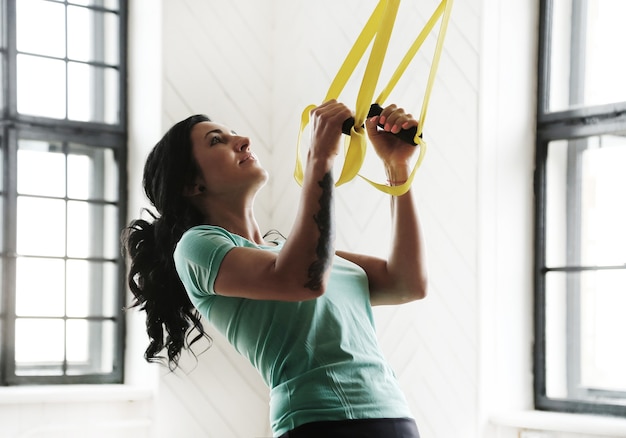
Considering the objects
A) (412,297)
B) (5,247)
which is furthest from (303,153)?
(412,297)

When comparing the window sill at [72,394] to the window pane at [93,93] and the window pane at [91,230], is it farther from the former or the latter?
the window pane at [93,93]

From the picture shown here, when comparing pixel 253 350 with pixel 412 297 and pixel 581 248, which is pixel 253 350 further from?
pixel 581 248

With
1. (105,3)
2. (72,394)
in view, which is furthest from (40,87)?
(72,394)

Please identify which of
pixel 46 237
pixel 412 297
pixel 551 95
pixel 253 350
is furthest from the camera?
pixel 46 237

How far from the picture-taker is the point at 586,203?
2.52m

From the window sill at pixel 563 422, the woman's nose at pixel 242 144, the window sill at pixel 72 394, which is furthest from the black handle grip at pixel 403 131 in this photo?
the window sill at pixel 72 394

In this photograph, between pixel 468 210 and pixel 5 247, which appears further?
pixel 5 247

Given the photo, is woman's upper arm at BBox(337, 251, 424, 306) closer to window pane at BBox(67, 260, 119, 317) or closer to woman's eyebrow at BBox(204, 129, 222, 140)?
woman's eyebrow at BBox(204, 129, 222, 140)

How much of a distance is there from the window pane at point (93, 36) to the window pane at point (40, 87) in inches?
3.4

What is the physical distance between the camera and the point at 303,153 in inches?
112

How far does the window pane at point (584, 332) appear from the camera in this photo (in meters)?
2.41

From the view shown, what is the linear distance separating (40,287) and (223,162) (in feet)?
4.23

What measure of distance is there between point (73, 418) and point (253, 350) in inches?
46.4

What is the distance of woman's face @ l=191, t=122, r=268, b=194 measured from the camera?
1.69 m
